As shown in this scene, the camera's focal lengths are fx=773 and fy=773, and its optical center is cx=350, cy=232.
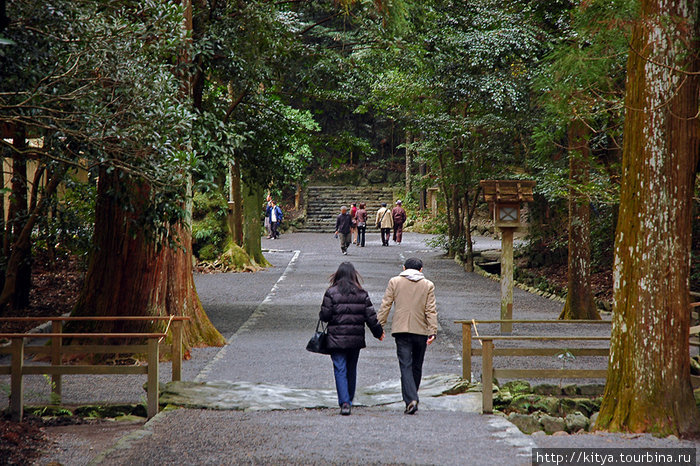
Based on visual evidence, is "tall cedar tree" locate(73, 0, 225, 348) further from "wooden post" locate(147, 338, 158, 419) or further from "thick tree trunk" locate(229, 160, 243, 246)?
"thick tree trunk" locate(229, 160, 243, 246)

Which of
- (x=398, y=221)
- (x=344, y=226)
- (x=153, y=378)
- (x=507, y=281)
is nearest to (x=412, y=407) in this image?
(x=153, y=378)

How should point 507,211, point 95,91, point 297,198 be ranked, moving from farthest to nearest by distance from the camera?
point 297,198
point 507,211
point 95,91

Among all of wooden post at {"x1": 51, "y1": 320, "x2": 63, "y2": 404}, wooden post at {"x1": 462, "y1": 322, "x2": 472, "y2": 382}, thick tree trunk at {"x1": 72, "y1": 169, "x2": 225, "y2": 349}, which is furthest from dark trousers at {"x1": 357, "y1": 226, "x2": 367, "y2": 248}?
wooden post at {"x1": 51, "y1": 320, "x2": 63, "y2": 404}

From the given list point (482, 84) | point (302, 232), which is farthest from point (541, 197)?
point (302, 232)

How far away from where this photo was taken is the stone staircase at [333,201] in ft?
138

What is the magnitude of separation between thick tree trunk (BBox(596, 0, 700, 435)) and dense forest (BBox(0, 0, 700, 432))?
0.02 meters

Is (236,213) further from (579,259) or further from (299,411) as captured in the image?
(299,411)

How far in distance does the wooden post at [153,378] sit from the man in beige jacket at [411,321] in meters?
2.22

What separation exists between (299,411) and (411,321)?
1519mm

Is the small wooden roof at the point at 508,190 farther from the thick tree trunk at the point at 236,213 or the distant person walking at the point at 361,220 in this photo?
the distant person walking at the point at 361,220

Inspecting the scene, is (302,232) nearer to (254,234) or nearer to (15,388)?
(254,234)

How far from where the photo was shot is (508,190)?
1351 centimetres

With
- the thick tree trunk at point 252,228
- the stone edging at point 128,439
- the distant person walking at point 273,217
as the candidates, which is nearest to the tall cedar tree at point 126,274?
→ the stone edging at point 128,439

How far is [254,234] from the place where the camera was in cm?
2442
